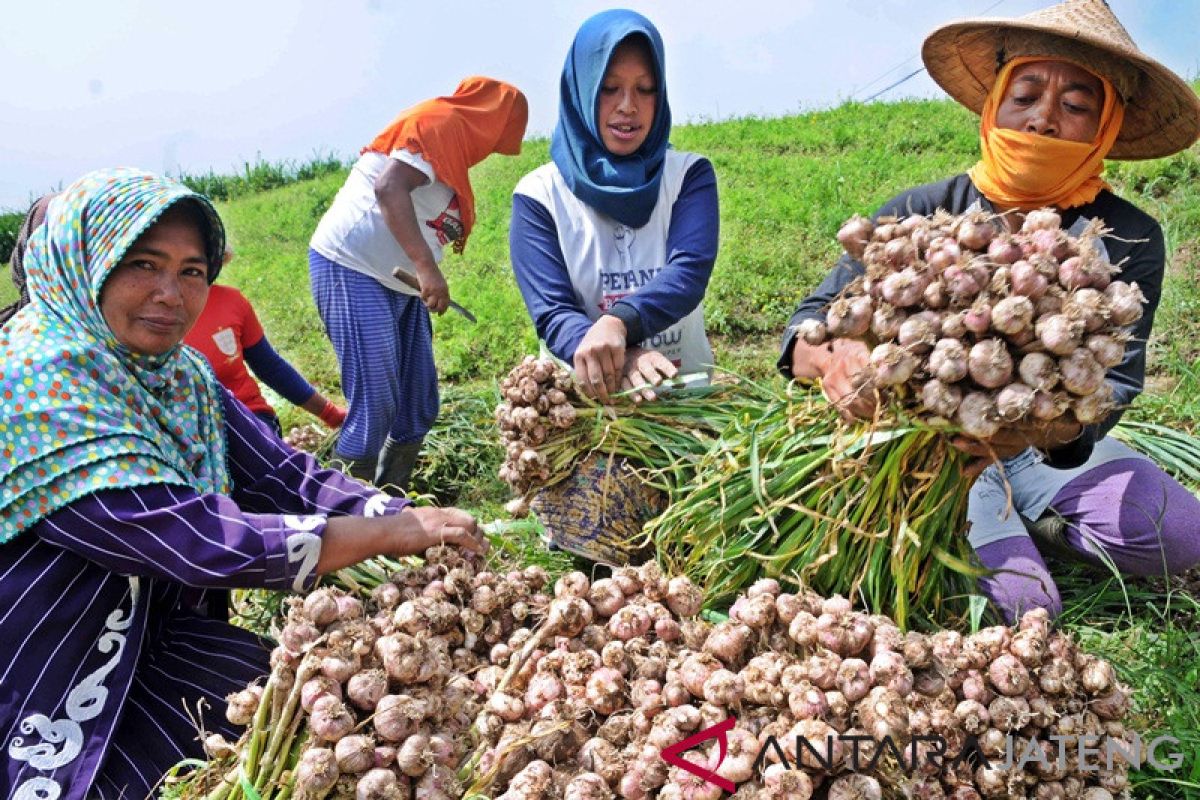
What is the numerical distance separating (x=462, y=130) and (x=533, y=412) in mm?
1722

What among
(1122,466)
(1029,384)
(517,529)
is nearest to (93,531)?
(517,529)

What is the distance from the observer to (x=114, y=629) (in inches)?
68.8

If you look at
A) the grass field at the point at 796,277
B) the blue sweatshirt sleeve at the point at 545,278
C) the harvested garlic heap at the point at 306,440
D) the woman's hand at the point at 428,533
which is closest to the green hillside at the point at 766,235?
the grass field at the point at 796,277

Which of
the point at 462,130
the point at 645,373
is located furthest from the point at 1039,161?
the point at 462,130

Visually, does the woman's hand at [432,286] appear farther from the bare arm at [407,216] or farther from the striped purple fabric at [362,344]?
the striped purple fabric at [362,344]

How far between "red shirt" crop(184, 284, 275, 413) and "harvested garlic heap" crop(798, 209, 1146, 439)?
266 centimetres

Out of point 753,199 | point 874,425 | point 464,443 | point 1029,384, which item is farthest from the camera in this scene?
point 753,199

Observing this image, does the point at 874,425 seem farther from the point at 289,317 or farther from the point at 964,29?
the point at 289,317

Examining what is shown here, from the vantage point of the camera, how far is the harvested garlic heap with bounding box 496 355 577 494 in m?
2.28

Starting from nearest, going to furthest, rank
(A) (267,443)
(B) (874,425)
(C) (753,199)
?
(B) (874,425) → (A) (267,443) → (C) (753,199)

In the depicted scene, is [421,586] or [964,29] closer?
[421,586]

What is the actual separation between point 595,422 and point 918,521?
36.6 inches

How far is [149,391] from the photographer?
183cm

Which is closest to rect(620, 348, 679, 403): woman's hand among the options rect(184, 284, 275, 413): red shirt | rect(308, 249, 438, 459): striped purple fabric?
rect(308, 249, 438, 459): striped purple fabric
